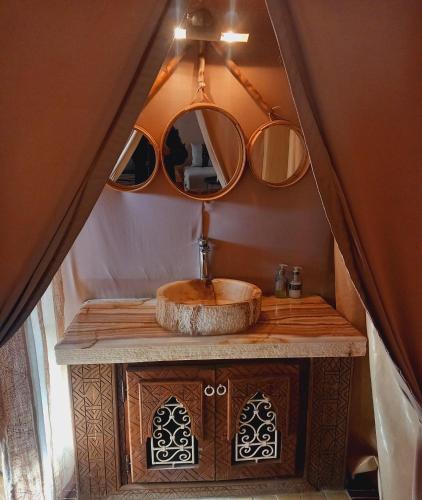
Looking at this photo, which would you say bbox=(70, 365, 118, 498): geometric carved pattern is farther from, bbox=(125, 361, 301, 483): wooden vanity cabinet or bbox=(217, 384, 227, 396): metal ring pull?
bbox=(217, 384, 227, 396): metal ring pull

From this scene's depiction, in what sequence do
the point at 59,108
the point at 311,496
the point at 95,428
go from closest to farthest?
1. the point at 59,108
2. the point at 95,428
3. the point at 311,496

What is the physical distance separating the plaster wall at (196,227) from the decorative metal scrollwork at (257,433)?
0.53 m

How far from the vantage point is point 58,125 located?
799 mm

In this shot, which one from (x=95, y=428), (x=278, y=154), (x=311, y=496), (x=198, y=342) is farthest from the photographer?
(x=278, y=154)

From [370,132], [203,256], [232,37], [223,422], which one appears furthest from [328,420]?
[232,37]

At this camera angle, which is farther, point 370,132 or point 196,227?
point 196,227

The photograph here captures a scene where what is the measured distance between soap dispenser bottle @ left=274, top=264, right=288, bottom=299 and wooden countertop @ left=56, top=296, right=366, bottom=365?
0.24 m

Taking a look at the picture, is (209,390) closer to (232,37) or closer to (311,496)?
(311,496)

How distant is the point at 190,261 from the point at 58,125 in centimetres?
95

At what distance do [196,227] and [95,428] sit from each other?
0.89 metres

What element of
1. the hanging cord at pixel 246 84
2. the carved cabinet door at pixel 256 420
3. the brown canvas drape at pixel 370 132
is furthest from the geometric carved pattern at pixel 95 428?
the hanging cord at pixel 246 84

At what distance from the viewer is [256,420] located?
54.9 inches

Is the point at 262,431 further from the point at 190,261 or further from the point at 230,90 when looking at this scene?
the point at 230,90

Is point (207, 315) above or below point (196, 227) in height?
below
